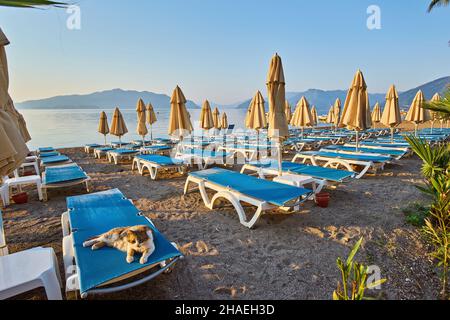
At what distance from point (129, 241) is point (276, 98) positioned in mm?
3528

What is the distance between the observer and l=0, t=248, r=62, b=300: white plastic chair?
179 cm

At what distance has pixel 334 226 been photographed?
3.52 metres

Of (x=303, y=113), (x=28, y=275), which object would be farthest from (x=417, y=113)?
(x=28, y=275)

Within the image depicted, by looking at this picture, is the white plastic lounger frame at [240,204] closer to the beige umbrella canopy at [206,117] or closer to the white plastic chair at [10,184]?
the white plastic chair at [10,184]

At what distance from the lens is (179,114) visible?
7609mm

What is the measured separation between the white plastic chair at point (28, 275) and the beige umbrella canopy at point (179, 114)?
19.3 feet

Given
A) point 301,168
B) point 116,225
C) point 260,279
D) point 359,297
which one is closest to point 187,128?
point 301,168

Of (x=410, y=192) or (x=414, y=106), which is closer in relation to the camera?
(x=410, y=192)

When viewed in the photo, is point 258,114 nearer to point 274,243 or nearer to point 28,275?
point 274,243

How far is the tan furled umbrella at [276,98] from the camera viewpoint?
14.2 feet

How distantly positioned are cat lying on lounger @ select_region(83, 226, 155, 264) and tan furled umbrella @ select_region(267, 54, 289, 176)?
3097 mm

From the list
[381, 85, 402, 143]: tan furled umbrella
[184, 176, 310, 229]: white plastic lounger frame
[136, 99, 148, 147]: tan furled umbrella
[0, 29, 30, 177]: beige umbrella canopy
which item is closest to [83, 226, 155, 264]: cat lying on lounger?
[0, 29, 30, 177]: beige umbrella canopy

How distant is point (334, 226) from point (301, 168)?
2161 mm
